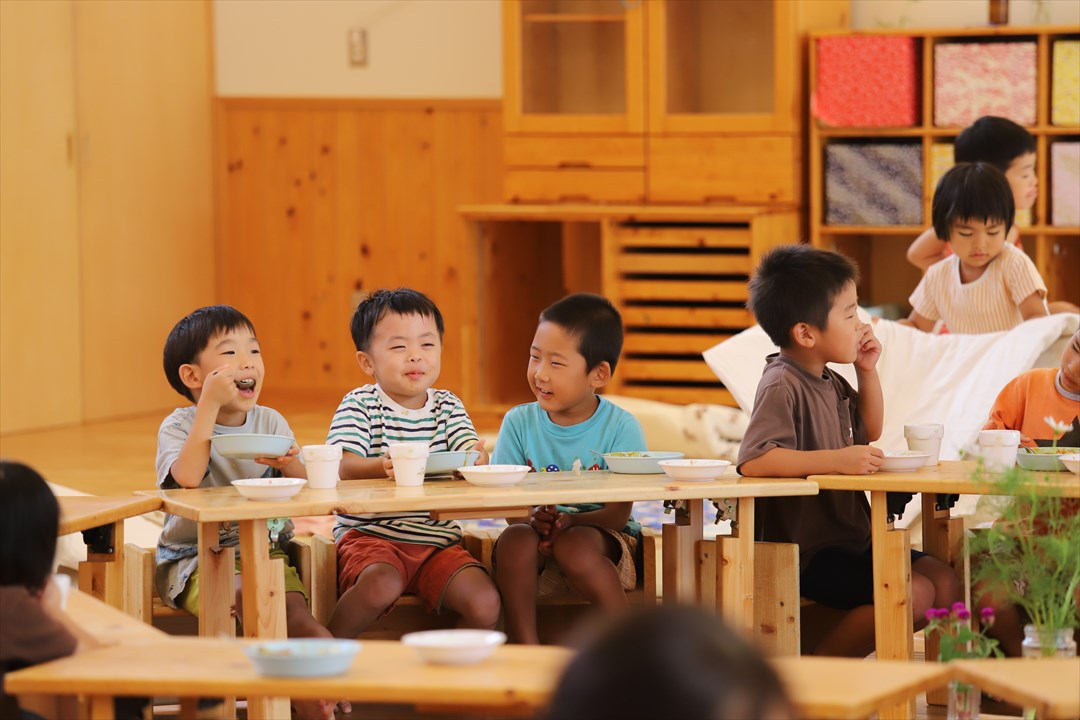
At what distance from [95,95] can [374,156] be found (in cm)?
121

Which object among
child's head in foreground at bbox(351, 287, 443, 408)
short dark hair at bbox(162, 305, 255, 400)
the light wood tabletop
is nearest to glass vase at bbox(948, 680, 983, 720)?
the light wood tabletop

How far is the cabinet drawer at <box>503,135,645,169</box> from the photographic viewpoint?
587cm

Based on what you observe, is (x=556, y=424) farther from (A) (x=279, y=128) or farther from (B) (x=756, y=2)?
(A) (x=279, y=128)

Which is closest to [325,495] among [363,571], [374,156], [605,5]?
[363,571]

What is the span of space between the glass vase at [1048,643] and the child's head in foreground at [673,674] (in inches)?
47.7

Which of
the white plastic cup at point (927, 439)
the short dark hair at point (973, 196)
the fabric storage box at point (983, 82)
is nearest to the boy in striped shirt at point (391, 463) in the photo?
the white plastic cup at point (927, 439)

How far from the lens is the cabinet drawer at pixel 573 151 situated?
5.87 metres

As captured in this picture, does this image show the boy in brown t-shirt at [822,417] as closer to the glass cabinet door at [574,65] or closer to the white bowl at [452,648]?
the white bowl at [452,648]

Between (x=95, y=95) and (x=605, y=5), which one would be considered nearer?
(x=605, y=5)

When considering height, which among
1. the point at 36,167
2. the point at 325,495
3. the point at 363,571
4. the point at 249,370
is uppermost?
the point at 36,167

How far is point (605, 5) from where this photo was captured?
5.82 meters

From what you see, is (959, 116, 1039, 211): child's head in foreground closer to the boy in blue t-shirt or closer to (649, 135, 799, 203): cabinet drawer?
(649, 135, 799, 203): cabinet drawer

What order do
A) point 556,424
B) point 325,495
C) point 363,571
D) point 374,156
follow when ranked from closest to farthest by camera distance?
point 325,495, point 363,571, point 556,424, point 374,156

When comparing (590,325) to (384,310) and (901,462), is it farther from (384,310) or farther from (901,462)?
(901,462)
